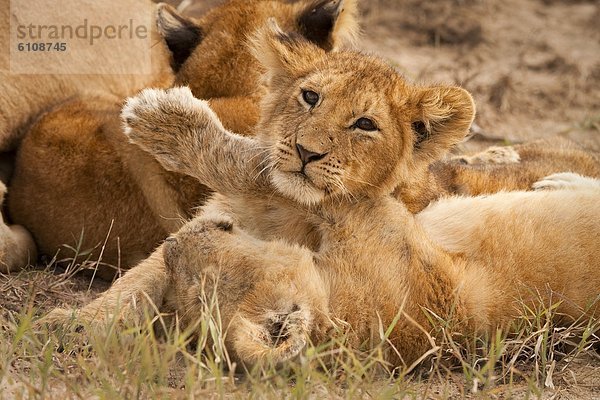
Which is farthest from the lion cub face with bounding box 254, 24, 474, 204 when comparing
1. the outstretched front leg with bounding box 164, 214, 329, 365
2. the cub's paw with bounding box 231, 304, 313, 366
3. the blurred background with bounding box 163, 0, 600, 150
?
the blurred background with bounding box 163, 0, 600, 150

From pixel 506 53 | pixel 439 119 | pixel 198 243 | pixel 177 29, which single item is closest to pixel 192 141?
pixel 198 243

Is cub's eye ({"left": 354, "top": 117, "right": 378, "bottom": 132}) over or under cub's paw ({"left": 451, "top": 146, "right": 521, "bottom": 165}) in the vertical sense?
over

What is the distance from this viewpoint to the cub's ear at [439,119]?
149 inches

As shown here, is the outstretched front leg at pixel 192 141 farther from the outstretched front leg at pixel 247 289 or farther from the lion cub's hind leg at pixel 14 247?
the lion cub's hind leg at pixel 14 247

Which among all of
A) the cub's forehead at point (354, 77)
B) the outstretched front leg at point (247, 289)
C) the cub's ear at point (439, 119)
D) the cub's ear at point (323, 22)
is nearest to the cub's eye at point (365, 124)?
the cub's forehead at point (354, 77)

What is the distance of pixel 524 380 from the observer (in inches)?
143

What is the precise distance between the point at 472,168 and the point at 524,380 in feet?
4.79

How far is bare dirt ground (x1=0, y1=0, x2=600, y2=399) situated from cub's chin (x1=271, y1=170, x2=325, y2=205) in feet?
9.75

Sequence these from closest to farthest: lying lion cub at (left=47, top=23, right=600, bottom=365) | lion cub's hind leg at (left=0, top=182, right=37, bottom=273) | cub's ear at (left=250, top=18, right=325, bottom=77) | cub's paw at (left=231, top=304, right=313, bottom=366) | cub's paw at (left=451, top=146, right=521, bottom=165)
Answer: cub's paw at (left=231, top=304, right=313, bottom=366) → lying lion cub at (left=47, top=23, right=600, bottom=365) → cub's ear at (left=250, top=18, right=325, bottom=77) → lion cub's hind leg at (left=0, top=182, right=37, bottom=273) → cub's paw at (left=451, top=146, right=521, bottom=165)

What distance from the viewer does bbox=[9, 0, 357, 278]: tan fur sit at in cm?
438

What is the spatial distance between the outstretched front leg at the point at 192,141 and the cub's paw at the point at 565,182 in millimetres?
1467

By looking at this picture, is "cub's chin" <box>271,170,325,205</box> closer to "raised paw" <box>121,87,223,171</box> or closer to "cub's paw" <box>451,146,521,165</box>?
"raised paw" <box>121,87,223,171</box>

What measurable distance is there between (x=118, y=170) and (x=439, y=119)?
1.46 meters

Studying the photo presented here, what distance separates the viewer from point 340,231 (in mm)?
3629
